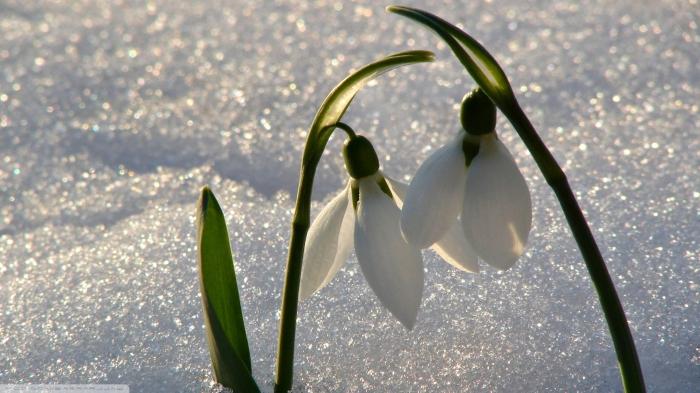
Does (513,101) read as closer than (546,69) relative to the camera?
Yes

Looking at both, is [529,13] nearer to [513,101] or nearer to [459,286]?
[459,286]

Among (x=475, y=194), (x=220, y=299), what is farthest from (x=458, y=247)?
(x=220, y=299)

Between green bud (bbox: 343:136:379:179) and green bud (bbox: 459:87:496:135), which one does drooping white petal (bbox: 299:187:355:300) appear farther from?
green bud (bbox: 459:87:496:135)

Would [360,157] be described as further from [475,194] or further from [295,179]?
[295,179]

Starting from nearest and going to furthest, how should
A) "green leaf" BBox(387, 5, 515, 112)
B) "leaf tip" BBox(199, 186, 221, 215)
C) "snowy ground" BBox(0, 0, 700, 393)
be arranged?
"green leaf" BBox(387, 5, 515, 112)
"leaf tip" BBox(199, 186, 221, 215)
"snowy ground" BBox(0, 0, 700, 393)

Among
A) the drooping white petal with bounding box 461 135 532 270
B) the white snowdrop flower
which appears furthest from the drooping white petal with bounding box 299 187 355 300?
the drooping white petal with bounding box 461 135 532 270

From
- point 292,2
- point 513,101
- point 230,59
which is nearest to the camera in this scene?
point 513,101

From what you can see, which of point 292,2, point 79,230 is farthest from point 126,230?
point 292,2
